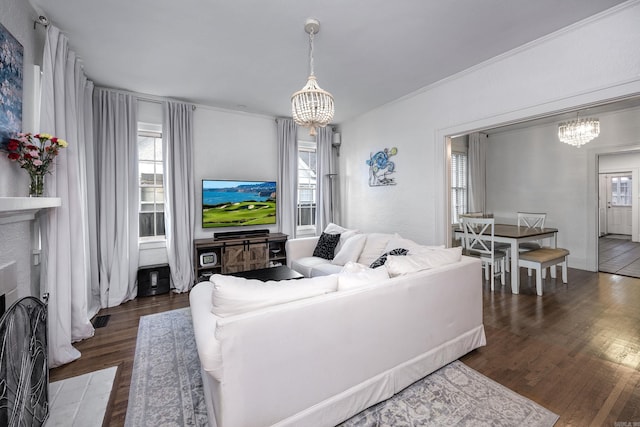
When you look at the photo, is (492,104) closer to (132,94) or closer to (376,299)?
(376,299)

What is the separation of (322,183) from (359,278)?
3742mm

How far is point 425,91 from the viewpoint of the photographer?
3770 mm

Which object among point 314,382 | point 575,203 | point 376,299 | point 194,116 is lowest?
point 314,382

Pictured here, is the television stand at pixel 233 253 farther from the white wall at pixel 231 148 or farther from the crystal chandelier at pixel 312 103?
the crystal chandelier at pixel 312 103

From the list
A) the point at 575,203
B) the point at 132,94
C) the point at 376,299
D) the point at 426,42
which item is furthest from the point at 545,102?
the point at 132,94

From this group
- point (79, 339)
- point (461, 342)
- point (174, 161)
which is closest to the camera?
point (461, 342)

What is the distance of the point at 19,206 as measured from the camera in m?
1.56

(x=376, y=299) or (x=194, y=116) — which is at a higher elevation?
(x=194, y=116)

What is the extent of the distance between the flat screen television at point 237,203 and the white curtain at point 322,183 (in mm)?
926

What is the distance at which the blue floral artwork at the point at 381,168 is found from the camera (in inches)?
173

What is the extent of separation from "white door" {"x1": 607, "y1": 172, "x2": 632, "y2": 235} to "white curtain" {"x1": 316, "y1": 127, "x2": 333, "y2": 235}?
836 cm

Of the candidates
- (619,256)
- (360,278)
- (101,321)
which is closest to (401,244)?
(360,278)

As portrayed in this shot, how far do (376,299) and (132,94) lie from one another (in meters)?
4.23

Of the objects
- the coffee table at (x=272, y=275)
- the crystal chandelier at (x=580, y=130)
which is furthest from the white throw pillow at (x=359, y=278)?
the crystal chandelier at (x=580, y=130)
